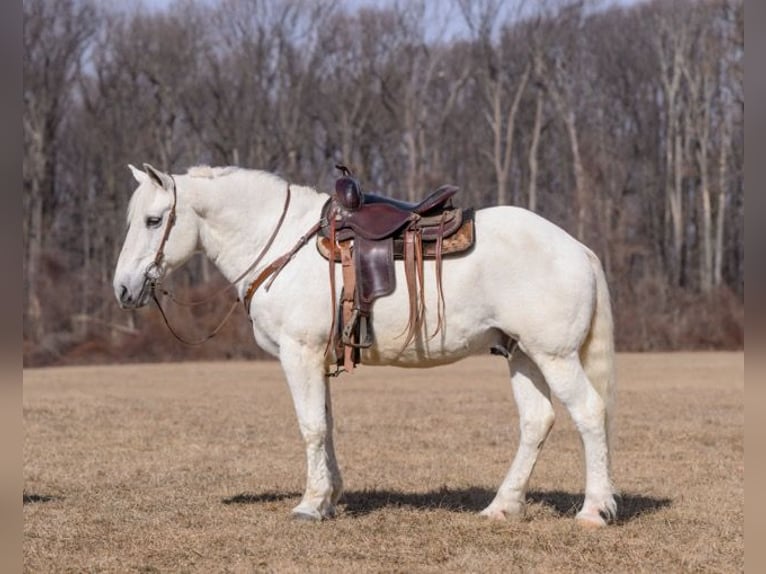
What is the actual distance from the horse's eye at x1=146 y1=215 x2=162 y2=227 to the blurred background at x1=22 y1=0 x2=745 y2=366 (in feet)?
129

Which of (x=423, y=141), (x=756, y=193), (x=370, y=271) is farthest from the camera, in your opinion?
(x=423, y=141)

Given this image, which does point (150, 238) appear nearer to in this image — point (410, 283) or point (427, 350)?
point (410, 283)

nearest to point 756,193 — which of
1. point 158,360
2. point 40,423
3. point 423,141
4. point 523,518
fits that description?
point 523,518

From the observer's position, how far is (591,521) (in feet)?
23.0

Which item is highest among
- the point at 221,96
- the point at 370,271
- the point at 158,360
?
the point at 221,96

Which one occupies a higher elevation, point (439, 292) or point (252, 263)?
point (252, 263)

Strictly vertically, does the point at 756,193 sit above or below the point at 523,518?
above

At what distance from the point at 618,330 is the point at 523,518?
33.7m

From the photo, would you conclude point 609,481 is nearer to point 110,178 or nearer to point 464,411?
point 464,411

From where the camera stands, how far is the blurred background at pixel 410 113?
158ft

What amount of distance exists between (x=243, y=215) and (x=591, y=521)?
3.42 m

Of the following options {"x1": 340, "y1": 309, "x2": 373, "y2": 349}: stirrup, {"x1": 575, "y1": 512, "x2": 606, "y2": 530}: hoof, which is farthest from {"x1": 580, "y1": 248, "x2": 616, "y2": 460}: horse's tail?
{"x1": 340, "y1": 309, "x2": 373, "y2": 349}: stirrup

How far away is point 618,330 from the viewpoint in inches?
1580

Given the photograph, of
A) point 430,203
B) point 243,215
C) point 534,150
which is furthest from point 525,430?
point 534,150
